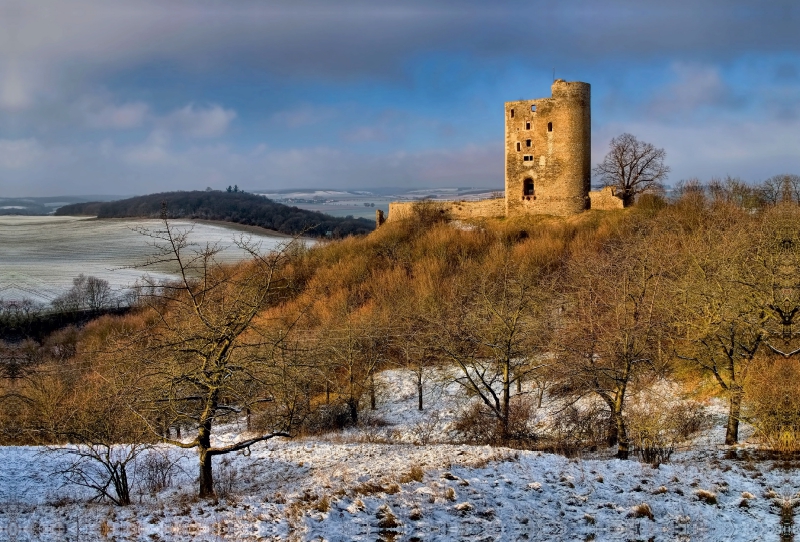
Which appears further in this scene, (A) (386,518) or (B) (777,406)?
(B) (777,406)

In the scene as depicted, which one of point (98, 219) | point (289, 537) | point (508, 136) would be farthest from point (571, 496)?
point (98, 219)

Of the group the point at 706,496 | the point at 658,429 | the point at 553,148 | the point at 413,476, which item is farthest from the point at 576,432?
the point at 553,148

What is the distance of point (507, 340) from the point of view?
1734cm

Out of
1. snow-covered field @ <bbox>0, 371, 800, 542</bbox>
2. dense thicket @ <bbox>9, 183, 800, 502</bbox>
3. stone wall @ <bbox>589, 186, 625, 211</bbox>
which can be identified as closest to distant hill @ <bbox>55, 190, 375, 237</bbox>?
stone wall @ <bbox>589, 186, 625, 211</bbox>

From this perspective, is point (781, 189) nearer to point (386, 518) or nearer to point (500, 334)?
point (500, 334)

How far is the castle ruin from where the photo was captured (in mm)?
35688

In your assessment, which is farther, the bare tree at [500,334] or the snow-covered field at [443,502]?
the bare tree at [500,334]

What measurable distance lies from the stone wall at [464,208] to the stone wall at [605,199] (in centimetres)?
582

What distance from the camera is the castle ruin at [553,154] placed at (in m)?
35.7

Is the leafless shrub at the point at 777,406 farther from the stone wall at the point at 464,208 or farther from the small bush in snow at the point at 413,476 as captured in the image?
the stone wall at the point at 464,208

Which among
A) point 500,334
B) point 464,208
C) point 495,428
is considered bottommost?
point 495,428

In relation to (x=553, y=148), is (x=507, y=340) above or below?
below

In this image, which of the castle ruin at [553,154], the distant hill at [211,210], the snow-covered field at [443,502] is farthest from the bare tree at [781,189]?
the distant hill at [211,210]

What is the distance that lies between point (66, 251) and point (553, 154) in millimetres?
51411
